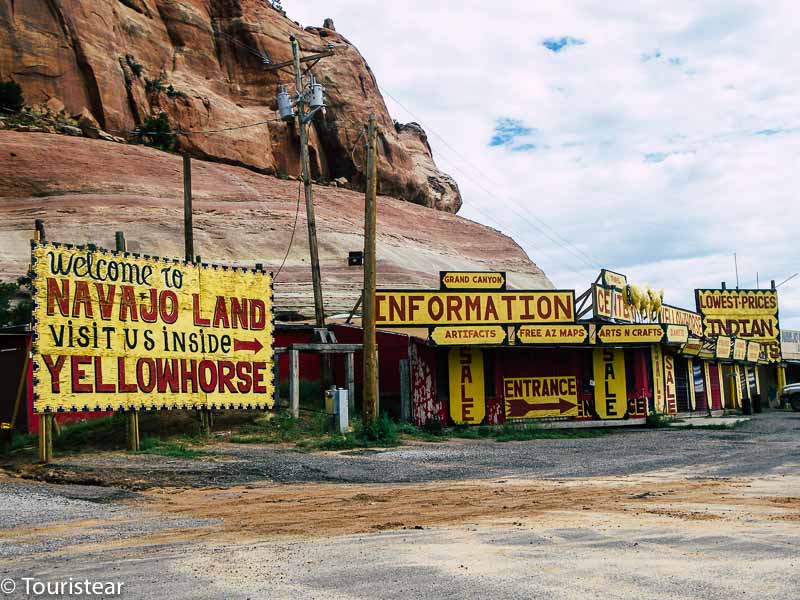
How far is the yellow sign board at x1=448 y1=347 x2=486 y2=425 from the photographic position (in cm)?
2705

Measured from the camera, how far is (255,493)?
1335 centimetres

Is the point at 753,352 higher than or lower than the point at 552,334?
lower

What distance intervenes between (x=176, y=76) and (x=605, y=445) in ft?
202

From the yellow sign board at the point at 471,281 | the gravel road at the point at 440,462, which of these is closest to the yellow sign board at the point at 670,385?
the yellow sign board at the point at 471,281

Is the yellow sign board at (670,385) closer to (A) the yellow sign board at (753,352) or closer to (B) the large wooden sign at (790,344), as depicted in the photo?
(A) the yellow sign board at (753,352)

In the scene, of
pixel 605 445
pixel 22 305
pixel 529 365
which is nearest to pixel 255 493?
pixel 605 445

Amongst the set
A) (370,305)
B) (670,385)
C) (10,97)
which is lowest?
(670,385)

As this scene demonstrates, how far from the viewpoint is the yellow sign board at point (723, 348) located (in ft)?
120

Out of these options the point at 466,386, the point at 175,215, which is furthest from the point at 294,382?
the point at 175,215

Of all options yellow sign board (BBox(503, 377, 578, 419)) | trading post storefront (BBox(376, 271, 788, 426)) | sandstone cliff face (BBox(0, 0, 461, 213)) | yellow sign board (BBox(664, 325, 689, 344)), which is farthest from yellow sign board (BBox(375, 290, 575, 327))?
sandstone cliff face (BBox(0, 0, 461, 213))

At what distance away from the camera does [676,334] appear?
30328 mm

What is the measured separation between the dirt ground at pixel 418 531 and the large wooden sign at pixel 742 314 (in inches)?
1328

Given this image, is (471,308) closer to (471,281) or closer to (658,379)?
(471,281)

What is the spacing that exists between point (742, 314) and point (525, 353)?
87.8 feet
